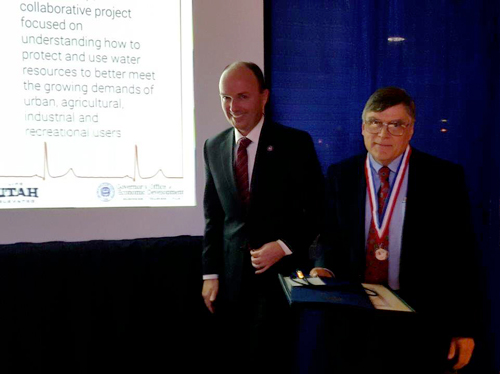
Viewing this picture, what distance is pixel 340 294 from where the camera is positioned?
1.19m

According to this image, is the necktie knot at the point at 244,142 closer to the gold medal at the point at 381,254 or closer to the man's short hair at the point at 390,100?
the man's short hair at the point at 390,100

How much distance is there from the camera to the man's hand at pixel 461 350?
1.44m

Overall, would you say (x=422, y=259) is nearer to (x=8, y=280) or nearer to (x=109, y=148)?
(x=109, y=148)

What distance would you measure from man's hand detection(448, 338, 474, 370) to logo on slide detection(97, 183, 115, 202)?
1.74 metres

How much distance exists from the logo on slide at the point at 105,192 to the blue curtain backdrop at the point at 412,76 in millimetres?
999

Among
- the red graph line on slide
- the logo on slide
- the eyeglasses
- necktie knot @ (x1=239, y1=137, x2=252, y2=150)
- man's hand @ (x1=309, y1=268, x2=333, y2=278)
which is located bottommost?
man's hand @ (x1=309, y1=268, x2=333, y2=278)

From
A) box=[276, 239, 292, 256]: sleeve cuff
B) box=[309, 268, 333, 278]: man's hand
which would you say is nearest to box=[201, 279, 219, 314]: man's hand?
box=[276, 239, 292, 256]: sleeve cuff

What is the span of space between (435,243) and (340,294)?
1.85ft

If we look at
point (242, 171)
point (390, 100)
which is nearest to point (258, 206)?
point (242, 171)

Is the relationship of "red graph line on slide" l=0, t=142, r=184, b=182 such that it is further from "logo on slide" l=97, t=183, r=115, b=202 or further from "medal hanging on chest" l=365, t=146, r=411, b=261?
"medal hanging on chest" l=365, t=146, r=411, b=261

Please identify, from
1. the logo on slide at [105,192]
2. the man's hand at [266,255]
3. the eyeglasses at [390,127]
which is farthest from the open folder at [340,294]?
the logo on slide at [105,192]

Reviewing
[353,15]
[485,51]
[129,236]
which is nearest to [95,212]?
[129,236]

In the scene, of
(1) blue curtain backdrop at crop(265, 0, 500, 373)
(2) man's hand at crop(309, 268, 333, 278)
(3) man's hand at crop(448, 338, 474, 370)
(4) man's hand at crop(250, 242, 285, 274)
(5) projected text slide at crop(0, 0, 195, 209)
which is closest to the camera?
(3) man's hand at crop(448, 338, 474, 370)

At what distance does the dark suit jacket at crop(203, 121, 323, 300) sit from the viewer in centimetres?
171
